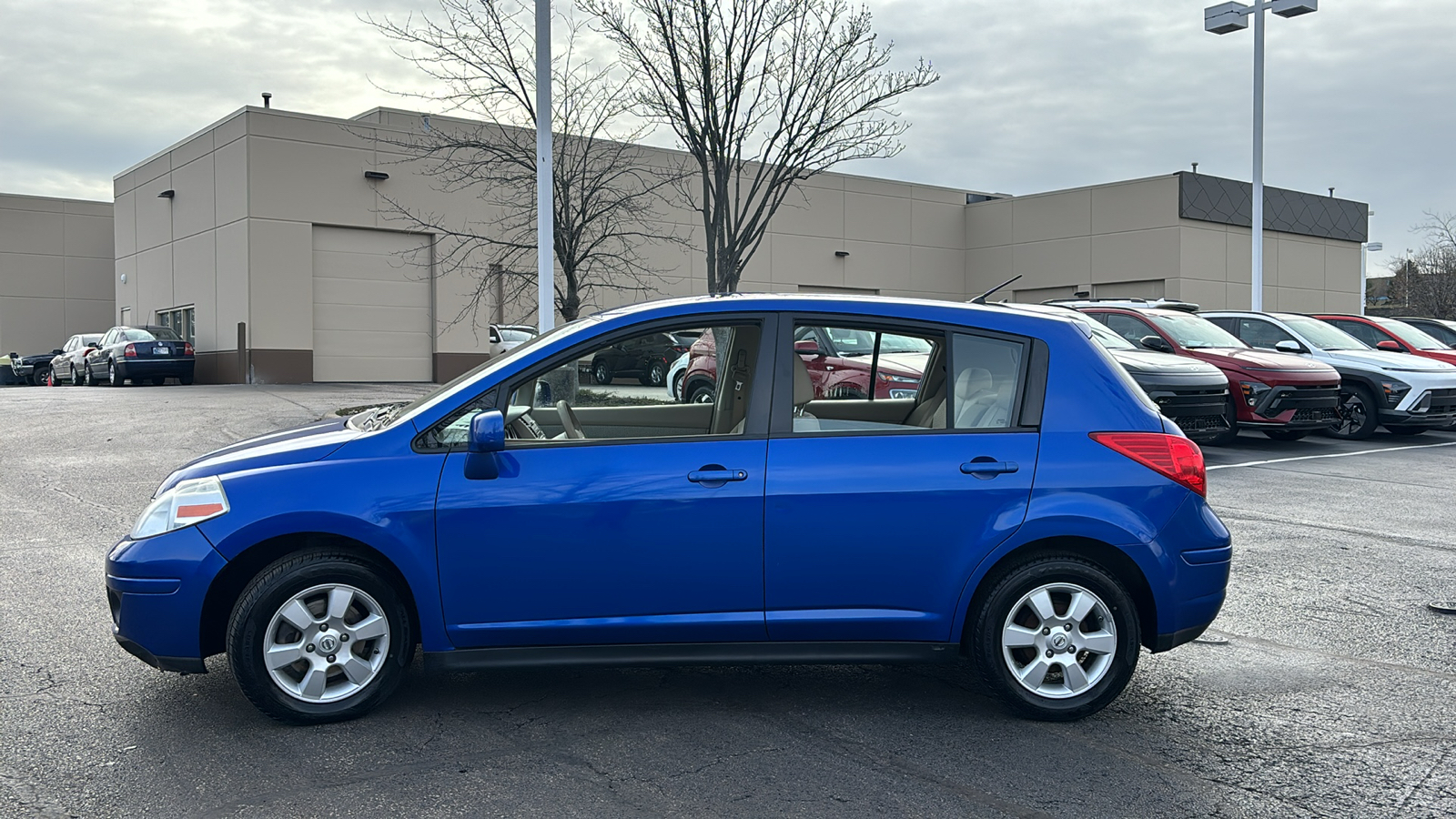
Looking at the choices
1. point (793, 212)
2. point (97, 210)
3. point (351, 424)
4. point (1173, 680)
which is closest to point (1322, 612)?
point (1173, 680)

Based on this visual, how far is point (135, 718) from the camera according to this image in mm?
4414

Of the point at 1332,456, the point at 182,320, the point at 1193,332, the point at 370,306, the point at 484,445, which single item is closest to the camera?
the point at 484,445

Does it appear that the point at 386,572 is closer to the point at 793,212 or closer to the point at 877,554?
the point at 877,554

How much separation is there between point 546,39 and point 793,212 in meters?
25.6

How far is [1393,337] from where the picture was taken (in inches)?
725

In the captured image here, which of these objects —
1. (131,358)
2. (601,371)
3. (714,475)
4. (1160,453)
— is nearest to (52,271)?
(131,358)

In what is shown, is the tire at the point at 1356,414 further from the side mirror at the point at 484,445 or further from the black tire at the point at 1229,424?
the side mirror at the point at 484,445

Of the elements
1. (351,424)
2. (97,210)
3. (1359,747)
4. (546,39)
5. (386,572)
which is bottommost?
(1359,747)

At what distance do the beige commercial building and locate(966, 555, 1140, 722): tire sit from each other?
25.7 m

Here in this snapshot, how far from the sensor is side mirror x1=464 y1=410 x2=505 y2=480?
4.18m

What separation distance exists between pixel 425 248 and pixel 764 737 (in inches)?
1192

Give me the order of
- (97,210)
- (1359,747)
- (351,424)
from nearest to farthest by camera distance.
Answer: (1359,747), (351,424), (97,210)

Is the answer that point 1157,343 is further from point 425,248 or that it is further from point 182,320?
point 182,320

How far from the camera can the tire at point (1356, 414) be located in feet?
52.9
